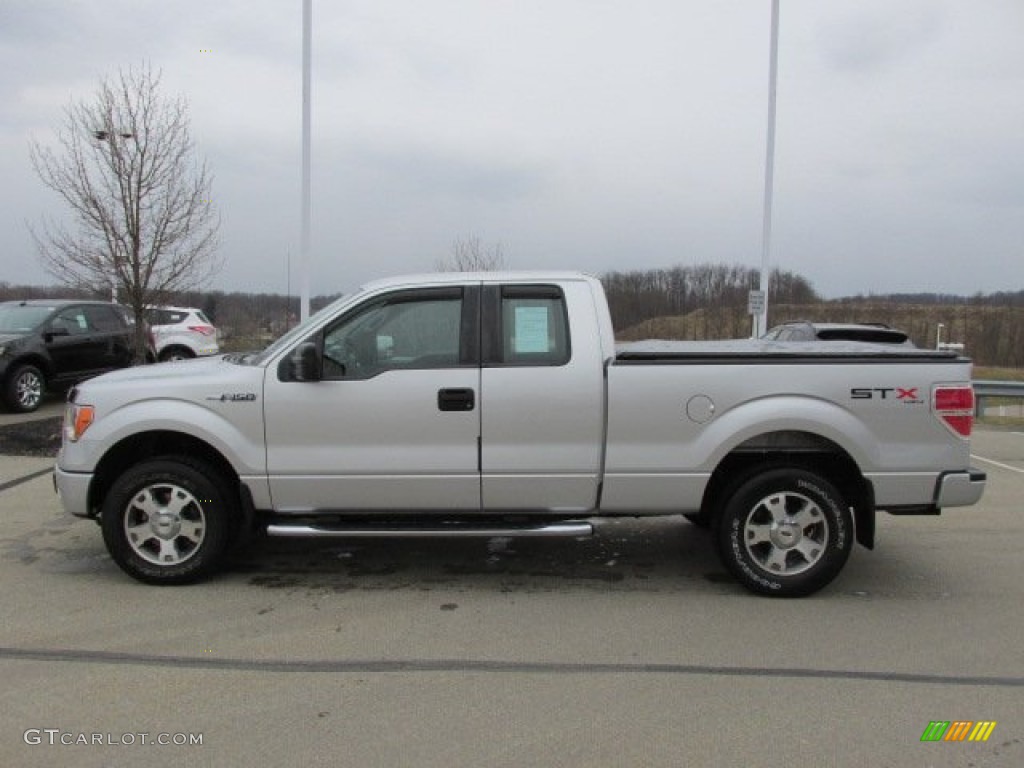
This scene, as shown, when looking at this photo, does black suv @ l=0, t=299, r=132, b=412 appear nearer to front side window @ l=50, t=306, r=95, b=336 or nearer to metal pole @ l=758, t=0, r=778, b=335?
front side window @ l=50, t=306, r=95, b=336

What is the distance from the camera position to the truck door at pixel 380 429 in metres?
4.61

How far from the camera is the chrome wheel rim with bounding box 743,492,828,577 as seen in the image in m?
4.63

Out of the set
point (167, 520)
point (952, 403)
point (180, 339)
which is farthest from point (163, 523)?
point (180, 339)

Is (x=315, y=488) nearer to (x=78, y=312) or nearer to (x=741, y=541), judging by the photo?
(x=741, y=541)

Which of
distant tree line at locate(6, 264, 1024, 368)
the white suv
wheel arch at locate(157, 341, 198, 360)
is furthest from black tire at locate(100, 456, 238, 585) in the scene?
distant tree line at locate(6, 264, 1024, 368)

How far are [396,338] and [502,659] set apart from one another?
1.97 metres

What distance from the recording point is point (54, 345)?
40.8 feet

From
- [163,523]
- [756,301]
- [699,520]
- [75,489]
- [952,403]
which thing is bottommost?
[699,520]

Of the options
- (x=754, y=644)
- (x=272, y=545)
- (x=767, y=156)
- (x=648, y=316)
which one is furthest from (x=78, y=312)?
Answer: (x=648, y=316)

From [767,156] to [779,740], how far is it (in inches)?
709

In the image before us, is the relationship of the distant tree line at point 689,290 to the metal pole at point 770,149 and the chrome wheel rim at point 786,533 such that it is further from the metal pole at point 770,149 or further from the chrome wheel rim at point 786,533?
the chrome wheel rim at point 786,533

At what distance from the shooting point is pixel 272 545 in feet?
18.9

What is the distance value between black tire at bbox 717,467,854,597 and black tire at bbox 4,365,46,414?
11.3 meters

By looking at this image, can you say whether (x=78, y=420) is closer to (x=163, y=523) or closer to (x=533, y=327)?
(x=163, y=523)
